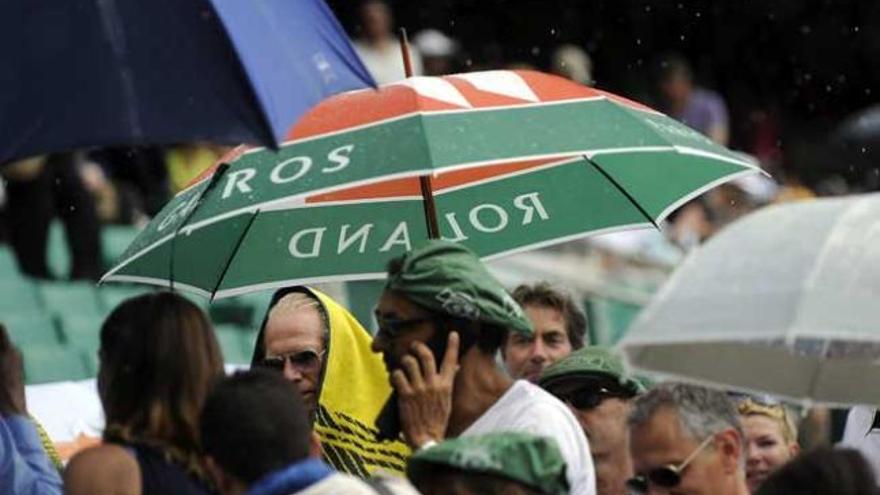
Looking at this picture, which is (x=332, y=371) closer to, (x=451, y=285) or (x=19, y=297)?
(x=451, y=285)

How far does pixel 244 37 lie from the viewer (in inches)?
216

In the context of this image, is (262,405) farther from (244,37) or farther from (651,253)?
(651,253)

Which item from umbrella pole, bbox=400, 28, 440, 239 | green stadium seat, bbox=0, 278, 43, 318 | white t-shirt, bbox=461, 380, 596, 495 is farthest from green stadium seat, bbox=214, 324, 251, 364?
white t-shirt, bbox=461, 380, 596, 495

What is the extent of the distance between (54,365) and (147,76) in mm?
7100

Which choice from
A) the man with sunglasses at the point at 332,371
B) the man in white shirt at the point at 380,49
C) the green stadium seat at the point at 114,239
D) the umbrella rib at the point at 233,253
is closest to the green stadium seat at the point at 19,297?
the green stadium seat at the point at 114,239

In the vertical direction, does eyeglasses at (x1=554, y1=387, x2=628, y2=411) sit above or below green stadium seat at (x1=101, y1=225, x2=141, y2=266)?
above

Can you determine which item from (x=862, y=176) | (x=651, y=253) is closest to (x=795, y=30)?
(x=862, y=176)

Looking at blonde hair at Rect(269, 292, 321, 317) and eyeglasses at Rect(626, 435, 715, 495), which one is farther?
blonde hair at Rect(269, 292, 321, 317)

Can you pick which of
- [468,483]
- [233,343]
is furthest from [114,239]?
[468,483]

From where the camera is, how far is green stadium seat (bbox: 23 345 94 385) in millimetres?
12044

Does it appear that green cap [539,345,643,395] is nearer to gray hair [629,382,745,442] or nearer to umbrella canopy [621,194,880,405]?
gray hair [629,382,745,442]

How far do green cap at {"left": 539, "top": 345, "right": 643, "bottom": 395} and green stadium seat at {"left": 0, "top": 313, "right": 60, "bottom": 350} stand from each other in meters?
6.66

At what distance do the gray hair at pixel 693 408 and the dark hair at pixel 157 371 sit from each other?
Answer: 1020 millimetres

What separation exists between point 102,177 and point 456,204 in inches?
369
